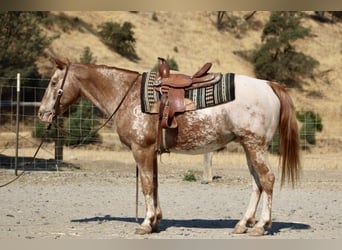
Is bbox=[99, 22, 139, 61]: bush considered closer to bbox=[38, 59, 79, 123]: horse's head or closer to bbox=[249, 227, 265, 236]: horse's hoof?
bbox=[38, 59, 79, 123]: horse's head

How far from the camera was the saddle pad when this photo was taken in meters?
5.59

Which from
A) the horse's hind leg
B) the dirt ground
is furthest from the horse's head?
the horse's hind leg

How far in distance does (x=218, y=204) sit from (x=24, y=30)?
20.2 metres

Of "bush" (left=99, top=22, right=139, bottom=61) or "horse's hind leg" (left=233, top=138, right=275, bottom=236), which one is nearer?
"horse's hind leg" (left=233, top=138, right=275, bottom=236)

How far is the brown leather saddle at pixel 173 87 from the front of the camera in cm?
561

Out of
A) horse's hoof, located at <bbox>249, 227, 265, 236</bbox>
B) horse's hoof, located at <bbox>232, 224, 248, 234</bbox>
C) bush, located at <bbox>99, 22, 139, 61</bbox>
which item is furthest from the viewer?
bush, located at <bbox>99, 22, 139, 61</bbox>

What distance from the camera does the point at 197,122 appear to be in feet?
18.6

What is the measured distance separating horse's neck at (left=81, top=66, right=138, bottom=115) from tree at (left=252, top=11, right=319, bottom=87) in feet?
95.8

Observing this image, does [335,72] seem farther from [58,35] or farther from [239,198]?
[239,198]

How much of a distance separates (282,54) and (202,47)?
5.52 meters

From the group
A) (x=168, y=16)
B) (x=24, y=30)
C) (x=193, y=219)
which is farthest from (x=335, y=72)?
(x=193, y=219)

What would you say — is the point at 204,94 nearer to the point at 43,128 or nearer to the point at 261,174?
the point at 261,174

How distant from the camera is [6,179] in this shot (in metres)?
11.0

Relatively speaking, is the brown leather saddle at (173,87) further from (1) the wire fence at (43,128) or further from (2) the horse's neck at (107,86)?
(1) the wire fence at (43,128)
